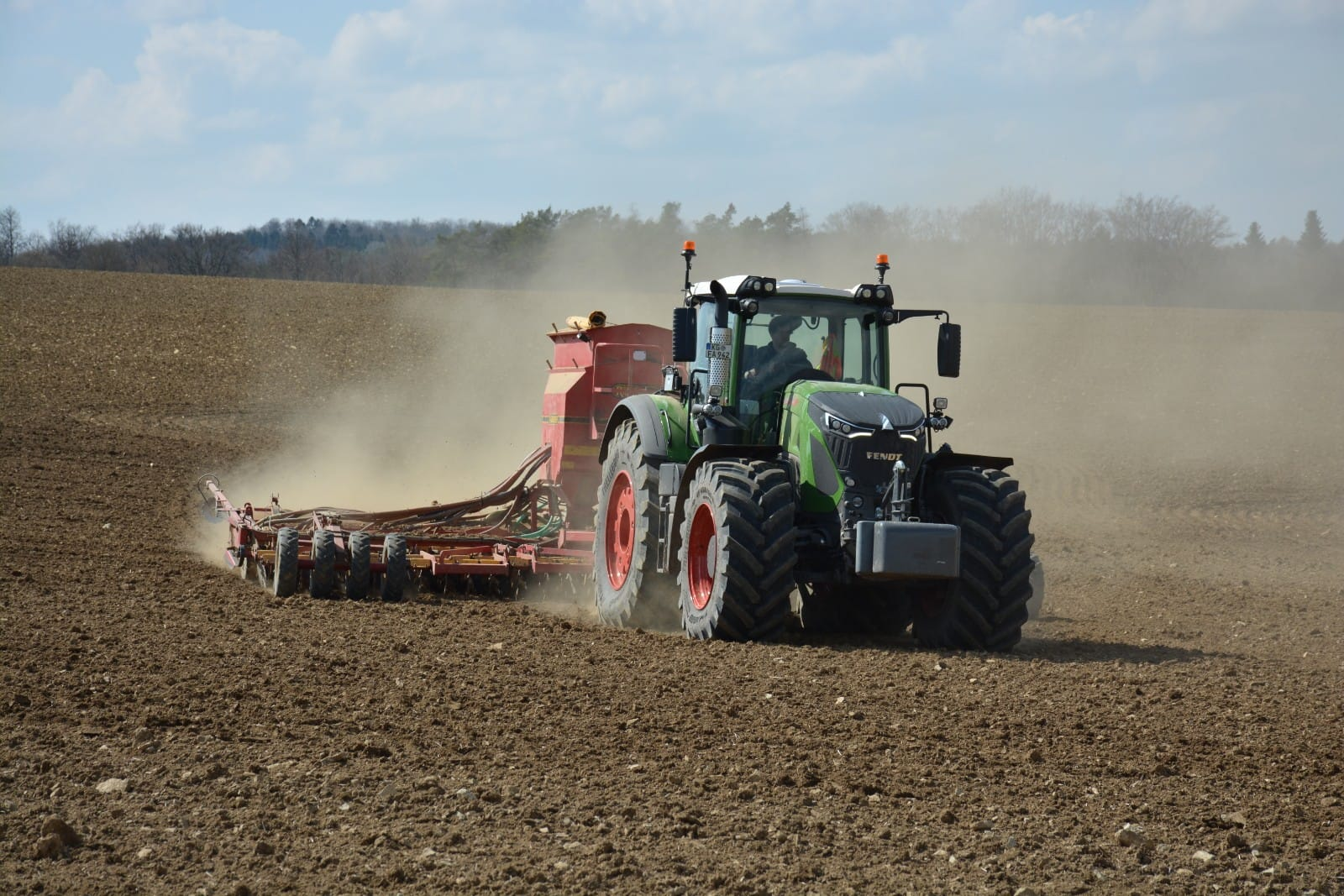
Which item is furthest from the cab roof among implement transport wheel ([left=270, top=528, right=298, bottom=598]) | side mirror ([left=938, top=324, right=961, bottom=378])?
implement transport wheel ([left=270, top=528, right=298, bottom=598])

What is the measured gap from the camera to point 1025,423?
29375 mm

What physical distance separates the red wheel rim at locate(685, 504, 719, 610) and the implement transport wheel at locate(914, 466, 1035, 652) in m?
1.45

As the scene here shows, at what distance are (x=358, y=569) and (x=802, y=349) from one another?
12.9 feet

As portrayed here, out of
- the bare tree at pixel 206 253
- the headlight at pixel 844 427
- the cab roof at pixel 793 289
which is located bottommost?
the headlight at pixel 844 427

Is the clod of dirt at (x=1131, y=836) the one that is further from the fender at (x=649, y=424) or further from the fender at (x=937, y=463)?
the fender at (x=649, y=424)

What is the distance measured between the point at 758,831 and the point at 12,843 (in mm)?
2668

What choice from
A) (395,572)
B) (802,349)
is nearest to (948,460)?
(802,349)

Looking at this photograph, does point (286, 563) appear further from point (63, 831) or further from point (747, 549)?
point (63, 831)

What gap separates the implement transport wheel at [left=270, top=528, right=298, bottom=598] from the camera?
35.9ft

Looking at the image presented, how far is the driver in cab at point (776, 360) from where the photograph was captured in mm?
9789

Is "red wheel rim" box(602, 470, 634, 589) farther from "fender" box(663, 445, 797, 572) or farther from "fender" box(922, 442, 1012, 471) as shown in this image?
"fender" box(922, 442, 1012, 471)

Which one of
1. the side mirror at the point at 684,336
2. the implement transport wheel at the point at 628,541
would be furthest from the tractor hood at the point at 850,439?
the implement transport wheel at the point at 628,541

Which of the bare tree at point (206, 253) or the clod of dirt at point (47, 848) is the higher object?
the bare tree at point (206, 253)

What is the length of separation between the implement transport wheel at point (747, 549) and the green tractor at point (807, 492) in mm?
12
